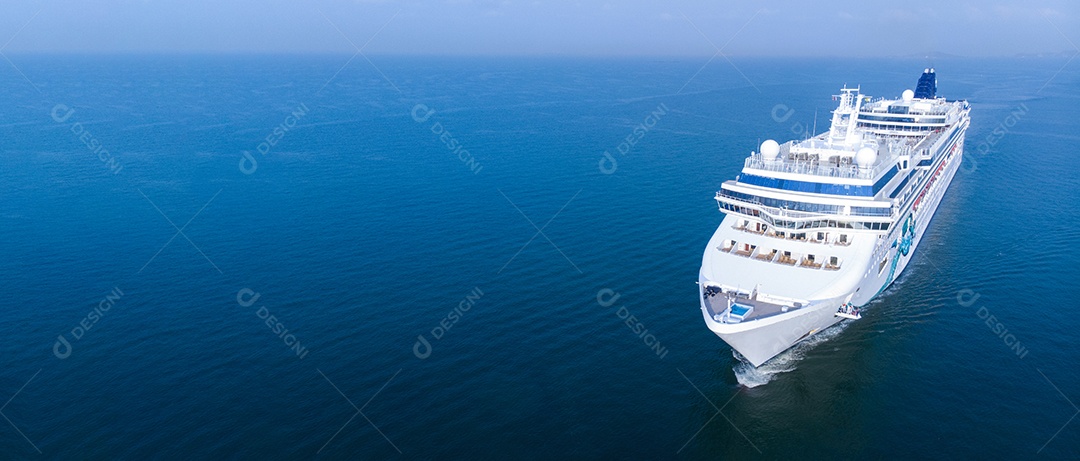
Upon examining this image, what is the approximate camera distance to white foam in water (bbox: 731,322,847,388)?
38.9 m

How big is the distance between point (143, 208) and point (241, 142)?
3582 centimetres

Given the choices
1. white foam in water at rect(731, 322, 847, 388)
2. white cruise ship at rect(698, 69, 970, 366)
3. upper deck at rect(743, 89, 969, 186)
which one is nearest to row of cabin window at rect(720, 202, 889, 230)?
white cruise ship at rect(698, 69, 970, 366)

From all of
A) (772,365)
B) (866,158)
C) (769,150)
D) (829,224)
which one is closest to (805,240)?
(829,224)

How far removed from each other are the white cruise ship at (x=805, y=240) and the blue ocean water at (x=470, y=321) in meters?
2.91

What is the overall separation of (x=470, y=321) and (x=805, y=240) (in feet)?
86.3

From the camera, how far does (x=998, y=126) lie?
12531cm

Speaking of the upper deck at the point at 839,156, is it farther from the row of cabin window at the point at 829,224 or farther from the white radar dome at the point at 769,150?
the row of cabin window at the point at 829,224

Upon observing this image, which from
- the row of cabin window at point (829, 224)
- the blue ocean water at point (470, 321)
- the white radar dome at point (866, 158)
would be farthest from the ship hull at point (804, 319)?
the white radar dome at point (866, 158)

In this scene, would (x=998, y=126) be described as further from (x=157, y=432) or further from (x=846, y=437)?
(x=157, y=432)

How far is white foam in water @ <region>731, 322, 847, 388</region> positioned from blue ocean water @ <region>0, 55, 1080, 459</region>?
0.65 feet

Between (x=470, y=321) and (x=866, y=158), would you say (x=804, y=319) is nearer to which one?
(x=866, y=158)

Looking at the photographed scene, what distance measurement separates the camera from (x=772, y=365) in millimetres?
40188

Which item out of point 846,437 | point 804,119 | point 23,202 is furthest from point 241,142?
point 804,119

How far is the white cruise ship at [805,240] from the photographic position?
3969 cm
